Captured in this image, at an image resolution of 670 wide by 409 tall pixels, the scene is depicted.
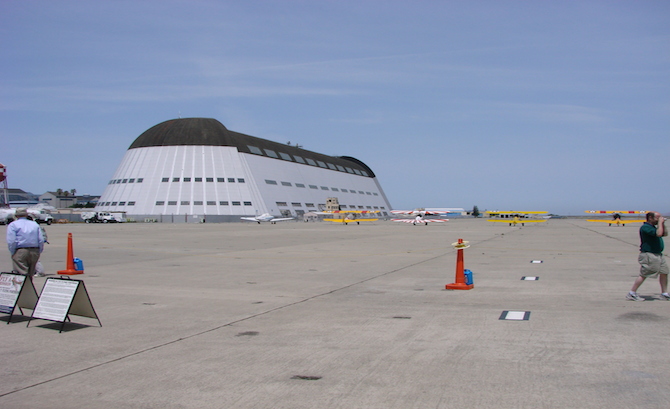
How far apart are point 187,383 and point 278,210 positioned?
95577 millimetres

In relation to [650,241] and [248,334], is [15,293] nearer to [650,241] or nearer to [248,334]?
[248,334]

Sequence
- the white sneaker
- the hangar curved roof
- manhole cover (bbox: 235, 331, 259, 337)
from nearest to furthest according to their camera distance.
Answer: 1. manhole cover (bbox: 235, 331, 259, 337)
2. the white sneaker
3. the hangar curved roof

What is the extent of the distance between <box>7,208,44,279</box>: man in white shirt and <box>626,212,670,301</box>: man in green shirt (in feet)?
39.6

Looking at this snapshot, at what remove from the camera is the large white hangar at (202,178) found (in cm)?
9100

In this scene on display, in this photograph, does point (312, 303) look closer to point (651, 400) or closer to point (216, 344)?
point (216, 344)

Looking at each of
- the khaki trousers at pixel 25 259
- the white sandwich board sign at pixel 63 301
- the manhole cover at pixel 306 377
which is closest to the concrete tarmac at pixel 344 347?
the manhole cover at pixel 306 377

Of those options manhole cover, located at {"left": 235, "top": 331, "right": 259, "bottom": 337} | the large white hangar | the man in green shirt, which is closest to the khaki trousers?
manhole cover, located at {"left": 235, "top": 331, "right": 259, "bottom": 337}

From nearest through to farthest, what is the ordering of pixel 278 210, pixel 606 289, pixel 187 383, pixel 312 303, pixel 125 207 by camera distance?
pixel 187 383, pixel 312 303, pixel 606 289, pixel 125 207, pixel 278 210

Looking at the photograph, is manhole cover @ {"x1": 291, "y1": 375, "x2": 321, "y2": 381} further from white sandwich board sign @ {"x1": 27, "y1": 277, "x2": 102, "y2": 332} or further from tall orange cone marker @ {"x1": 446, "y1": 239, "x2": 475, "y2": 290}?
tall orange cone marker @ {"x1": 446, "y1": 239, "x2": 475, "y2": 290}

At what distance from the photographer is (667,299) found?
10594mm

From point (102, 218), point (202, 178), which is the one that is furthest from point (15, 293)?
point (202, 178)

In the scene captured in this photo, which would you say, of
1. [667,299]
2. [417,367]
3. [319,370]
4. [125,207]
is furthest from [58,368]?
[125,207]

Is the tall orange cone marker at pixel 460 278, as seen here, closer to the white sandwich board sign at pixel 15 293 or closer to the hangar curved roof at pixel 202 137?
the white sandwich board sign at pixel 15 293

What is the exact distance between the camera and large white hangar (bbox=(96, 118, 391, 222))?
91000 mm
